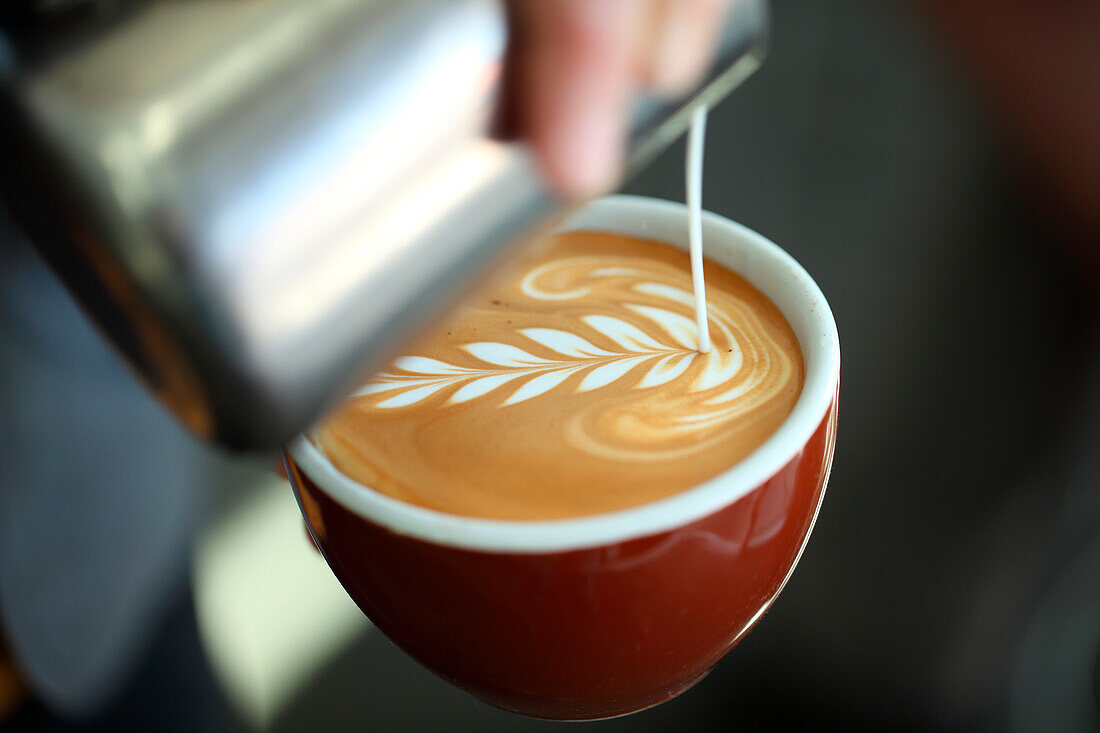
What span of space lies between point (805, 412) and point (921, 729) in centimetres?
66

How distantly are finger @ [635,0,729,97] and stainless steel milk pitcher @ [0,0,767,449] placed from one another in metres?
0.05

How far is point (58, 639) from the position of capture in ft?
2.61

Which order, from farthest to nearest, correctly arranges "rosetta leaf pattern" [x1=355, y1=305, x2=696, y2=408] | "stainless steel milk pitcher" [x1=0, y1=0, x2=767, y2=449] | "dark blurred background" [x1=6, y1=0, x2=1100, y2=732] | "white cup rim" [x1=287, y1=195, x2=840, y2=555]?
1. "dark blurred background" [x1=6, y1=0, x2=1100, y2=732]
2. "rosetta leaf pattern" [x1=355, y1=305, x2=696, y2=408]
3. "white cup rim" [x1=287, y1=195, x2=840, y2=555]
4. "stainless steel milk pitcher" [x1=0, y1=0, x2=767, y2=449]

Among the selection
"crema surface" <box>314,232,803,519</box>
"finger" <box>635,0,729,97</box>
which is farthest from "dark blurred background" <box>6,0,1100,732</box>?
"finger" <box>635,0,729,97</box>

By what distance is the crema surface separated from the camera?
421mm

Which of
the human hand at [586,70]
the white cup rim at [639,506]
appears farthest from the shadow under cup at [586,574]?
the human hand at [586,70]

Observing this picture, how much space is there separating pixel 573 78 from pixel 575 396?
0.69 feet

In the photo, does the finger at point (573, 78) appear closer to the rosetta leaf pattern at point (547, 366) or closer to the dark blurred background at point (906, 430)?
the rosetta leaf pattern at point (547, 366)

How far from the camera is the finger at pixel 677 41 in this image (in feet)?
1.05

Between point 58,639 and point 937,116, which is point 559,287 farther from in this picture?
point 58,639

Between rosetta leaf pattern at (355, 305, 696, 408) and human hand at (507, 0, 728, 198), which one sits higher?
human hand at (507, 0, 728, 198)

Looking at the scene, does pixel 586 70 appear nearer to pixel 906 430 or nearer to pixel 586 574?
pixel 586 574

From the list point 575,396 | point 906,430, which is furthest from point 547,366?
point 906,430

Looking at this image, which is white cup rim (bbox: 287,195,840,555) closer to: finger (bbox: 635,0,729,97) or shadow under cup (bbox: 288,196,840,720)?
shadow under cup (bbox: 288,196,840,720)
